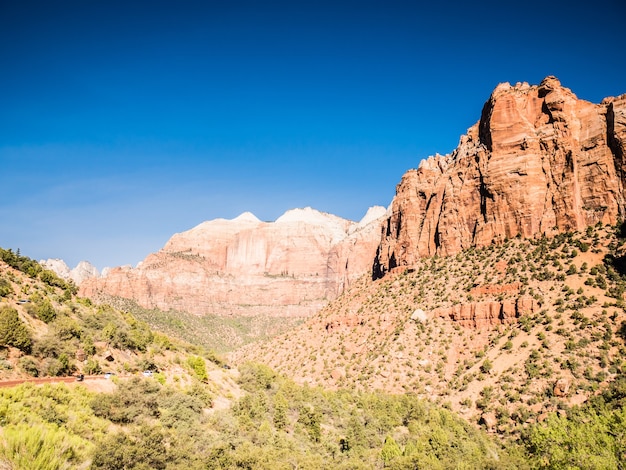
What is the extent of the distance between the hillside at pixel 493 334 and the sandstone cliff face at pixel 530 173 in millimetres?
3131

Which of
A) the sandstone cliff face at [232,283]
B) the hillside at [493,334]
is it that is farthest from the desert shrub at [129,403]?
the sandstone cliff face at [232,283]

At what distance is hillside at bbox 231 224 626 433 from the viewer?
40.0 m

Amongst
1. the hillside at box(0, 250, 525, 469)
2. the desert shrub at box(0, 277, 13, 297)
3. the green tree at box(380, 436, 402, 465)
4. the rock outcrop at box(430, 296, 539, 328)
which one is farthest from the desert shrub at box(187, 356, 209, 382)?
the rock outcrop at box(430, 296, 539, 328)

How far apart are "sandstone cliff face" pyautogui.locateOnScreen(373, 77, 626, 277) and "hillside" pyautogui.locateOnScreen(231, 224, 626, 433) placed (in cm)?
313

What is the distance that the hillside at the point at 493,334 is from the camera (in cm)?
3997

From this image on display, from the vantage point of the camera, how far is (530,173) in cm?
6209

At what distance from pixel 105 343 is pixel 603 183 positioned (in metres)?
64.7

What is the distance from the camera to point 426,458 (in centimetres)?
2408

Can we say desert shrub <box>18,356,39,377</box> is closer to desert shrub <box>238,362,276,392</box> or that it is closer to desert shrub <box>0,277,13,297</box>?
desert shrub <box>0,277,13,297</box>

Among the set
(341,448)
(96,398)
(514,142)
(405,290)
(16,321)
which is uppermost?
(514,142)

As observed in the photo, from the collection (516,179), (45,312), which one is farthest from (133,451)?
(516,179)

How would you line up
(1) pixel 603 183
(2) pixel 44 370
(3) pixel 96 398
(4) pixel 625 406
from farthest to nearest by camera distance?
(1) pixel 603 183 → (4) pixel 625 406 → (2) pixel 44 370 → (3) pixel 96 398

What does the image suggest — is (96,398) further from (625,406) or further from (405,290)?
(405,290)

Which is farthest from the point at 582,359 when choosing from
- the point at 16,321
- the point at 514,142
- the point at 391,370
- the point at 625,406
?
the point at 16,321
